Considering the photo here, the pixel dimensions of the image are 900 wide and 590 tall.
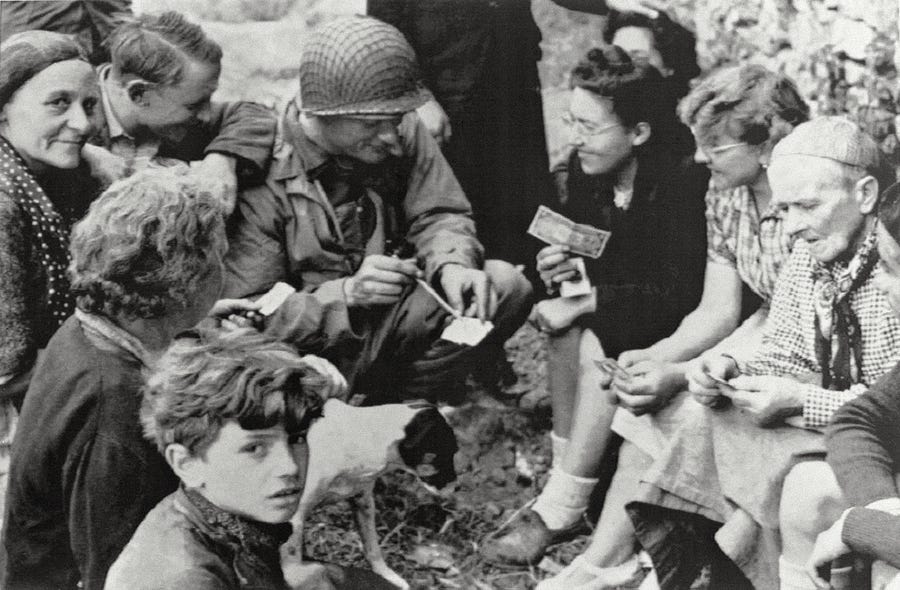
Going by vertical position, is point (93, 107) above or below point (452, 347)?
above

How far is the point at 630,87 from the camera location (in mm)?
5082

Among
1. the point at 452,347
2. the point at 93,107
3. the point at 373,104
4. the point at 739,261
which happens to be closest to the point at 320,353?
the point at 452,347

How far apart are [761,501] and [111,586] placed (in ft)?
7.47

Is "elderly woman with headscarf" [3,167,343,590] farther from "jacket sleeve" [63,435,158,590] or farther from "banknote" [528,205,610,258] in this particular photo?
"banknote" [528,205,610,258]

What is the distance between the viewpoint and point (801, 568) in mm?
4785

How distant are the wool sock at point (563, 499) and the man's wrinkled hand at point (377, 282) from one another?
3.00ft

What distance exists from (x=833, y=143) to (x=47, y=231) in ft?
9.28

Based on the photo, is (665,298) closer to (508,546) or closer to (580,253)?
(580,253)

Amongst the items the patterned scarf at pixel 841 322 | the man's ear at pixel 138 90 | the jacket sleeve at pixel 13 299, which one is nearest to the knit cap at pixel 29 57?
the man's ear at pixel 138 90

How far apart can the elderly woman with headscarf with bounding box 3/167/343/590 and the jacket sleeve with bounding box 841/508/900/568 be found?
2306 millimetres

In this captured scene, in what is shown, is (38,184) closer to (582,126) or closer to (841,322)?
(582,126)

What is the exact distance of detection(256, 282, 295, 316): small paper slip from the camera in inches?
200

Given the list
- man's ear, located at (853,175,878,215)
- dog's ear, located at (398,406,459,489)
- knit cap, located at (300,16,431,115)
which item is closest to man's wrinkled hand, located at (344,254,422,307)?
dog's ear, located at (398,406,459,489)

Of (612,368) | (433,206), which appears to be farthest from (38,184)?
(612,368)
